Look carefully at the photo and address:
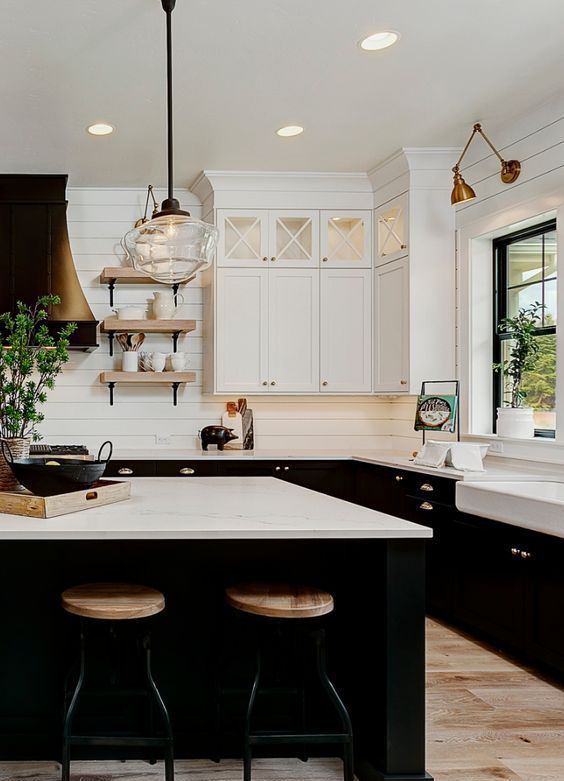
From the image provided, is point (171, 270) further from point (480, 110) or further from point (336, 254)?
point (336, 254)

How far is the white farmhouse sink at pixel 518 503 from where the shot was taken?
2.71m

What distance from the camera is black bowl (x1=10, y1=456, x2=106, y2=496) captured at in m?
2.16

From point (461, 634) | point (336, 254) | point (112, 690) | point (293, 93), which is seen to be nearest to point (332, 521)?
point (112, 690)

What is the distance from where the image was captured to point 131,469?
4574 millimetres

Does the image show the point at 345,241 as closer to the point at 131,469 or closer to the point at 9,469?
the point at 131,469

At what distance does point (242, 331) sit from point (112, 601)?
3132 mm

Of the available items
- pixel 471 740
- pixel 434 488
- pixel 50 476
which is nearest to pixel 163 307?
pixel 434 488

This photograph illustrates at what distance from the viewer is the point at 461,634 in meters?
3.69

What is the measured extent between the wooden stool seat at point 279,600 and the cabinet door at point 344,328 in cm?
299

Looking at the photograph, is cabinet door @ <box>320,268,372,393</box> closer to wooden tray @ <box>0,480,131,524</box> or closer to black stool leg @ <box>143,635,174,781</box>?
wooden tray @ <box>0,480,131,524</box>

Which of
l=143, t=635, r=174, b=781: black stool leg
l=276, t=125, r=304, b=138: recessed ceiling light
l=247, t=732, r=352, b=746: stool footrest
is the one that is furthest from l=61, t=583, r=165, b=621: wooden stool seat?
l=276, t=125, r=304, b=138: recessed ceiling light

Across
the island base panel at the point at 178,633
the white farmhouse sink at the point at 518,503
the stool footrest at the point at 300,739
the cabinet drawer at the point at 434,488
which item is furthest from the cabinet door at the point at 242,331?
the stool footrest at the point at 300,739

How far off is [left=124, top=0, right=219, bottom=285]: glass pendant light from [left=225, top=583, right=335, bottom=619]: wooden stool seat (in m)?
1.21

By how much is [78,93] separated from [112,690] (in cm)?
296
